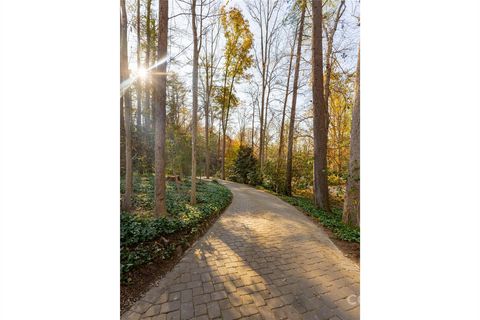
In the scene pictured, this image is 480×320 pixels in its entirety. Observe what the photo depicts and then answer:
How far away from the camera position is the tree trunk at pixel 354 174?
4.06 meters

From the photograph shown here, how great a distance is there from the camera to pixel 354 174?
4020 mm

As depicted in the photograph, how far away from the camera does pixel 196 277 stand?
2.45 metres

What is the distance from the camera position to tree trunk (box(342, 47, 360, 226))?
13.3 feet

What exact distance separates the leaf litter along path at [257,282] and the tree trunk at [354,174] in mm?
1095

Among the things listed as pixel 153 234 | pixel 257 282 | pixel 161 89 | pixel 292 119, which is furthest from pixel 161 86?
pixel 292 119

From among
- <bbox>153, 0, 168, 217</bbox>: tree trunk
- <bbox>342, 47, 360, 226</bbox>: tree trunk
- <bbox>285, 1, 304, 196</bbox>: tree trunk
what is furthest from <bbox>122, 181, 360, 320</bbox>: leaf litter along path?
<bbox>285, 1, 304, 196</bbox>: tree trunk

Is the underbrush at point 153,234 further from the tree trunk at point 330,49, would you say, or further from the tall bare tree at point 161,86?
the tree trunk at point 330,49

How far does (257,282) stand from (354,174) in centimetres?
310

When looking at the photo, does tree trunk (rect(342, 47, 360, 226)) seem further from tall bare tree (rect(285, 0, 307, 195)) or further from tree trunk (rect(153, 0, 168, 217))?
tall bare tree (rect(285, 0, 307, 195))

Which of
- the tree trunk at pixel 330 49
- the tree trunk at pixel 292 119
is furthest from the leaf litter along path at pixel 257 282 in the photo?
the tree trunk at pixel 330 49

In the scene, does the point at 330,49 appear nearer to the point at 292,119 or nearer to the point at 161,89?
A: the point at 292,119
